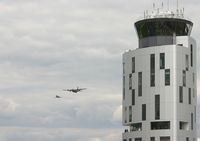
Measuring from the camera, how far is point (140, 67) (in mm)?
173500

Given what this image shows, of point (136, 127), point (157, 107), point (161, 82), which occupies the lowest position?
point (136, 127)

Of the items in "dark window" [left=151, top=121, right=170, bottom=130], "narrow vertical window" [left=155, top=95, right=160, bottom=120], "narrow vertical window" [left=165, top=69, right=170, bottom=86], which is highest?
"narrow vertical window" [left=165, top=69, right=170, bottom=86]

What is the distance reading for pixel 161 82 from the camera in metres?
169

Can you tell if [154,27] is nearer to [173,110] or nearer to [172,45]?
[172,45]

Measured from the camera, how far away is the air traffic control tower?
550ft

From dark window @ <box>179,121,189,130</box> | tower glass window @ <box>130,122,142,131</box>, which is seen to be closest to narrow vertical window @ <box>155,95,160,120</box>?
tower glass window @ <box>130,122,142,131</box>

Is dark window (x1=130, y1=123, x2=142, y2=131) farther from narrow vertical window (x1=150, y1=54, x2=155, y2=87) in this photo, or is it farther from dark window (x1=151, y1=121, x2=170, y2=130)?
narrow vertical window (x1=150, y1=54, x2=155, y2=87)

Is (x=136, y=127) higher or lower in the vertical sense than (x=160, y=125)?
higher

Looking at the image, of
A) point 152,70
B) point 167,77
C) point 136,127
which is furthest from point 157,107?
point 136,127

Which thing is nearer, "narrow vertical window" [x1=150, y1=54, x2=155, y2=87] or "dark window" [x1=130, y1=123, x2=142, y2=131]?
"narrow vertical window" [x1=150, y1=54, x2=155, y2=87]

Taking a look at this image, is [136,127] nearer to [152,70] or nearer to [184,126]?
[184,126]

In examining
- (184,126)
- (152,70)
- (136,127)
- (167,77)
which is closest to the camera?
(167,77)

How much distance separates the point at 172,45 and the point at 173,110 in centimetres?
1822

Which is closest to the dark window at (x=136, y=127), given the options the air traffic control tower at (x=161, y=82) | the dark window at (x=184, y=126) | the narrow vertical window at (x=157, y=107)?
the air traffic control tower at (x=161, y=82)
